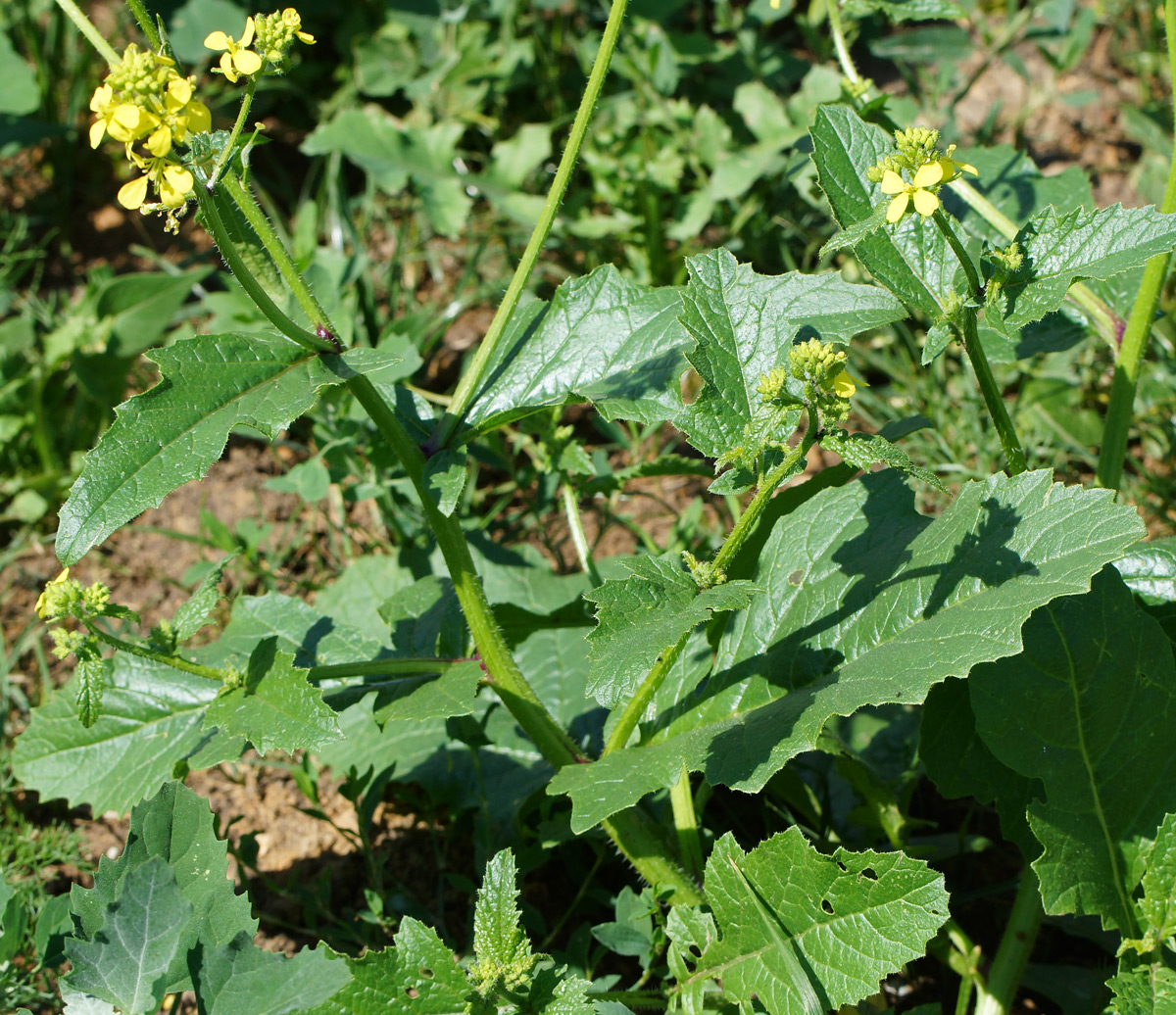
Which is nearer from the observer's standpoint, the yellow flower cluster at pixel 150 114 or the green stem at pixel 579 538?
the yellow flower cluster at pixel 150 114

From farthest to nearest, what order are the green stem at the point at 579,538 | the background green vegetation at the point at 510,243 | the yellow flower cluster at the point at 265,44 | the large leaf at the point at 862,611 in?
the background green vegetation at the point at 510,243, the green stem at the point at 579,538, the large leaf at the point at 862,611, the yellow flower cluster at the point at 265,44

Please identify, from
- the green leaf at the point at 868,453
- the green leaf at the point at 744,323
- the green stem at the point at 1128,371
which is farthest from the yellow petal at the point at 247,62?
the green stem at the point at 1128,371

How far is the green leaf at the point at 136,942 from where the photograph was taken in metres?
1.97

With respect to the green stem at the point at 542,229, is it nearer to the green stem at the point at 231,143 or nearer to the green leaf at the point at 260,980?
the green stem at the point at 231,143

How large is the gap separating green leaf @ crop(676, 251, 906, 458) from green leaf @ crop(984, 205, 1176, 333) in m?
0.24

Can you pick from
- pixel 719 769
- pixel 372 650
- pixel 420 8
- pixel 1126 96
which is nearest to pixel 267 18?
pixel 372 650

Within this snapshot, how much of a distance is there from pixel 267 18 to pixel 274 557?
2.20 m

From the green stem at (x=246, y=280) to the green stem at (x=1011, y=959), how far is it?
1.81 meters

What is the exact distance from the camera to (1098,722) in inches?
90.2

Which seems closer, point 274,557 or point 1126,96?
point 274,557

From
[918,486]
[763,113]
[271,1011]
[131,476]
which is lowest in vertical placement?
[918,486]

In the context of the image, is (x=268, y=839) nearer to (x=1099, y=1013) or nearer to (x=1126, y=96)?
(x=1099, y=1013)

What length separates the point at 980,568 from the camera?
2109 millimetres

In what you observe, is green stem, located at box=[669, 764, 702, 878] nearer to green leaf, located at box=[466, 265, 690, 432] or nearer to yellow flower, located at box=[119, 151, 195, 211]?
green leaf, located at box=[466, 265, 690, 432]
